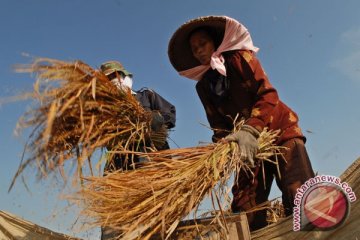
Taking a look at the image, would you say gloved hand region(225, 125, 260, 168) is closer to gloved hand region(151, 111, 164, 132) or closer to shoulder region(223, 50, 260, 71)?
shoulder region(223, 50, 260, 71)

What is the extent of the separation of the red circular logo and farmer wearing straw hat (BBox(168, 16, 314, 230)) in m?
0.33

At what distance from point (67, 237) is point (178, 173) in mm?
648

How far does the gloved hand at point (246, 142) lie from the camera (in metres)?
1.71

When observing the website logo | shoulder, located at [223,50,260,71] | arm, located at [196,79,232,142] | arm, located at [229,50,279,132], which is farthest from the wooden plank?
arm, located at [196,79,232,142]

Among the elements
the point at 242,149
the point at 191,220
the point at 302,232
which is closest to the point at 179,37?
the point at 242,149

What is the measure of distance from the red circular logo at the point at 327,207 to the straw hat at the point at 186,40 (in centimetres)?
134

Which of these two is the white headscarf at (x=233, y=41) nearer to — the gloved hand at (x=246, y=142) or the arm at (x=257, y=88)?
the arm at (x=257, y=88)

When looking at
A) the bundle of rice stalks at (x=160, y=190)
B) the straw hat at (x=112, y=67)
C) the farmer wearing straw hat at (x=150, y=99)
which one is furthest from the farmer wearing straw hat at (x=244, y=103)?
the straw hat at (x=112, y=67)

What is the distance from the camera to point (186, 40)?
2766 mm

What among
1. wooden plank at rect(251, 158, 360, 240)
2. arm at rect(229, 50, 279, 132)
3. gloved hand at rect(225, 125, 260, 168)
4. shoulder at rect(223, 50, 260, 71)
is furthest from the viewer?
shoulder at rect(223, 50, 260, 71)

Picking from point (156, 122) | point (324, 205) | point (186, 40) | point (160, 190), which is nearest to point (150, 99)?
point (186, 40)

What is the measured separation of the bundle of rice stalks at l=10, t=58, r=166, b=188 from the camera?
1671 mm

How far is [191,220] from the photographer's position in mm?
1630

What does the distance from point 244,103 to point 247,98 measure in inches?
1.5
